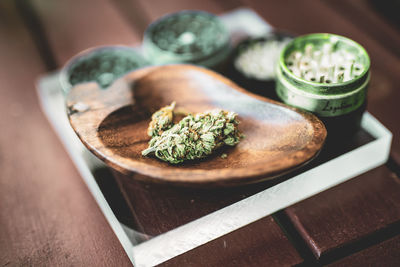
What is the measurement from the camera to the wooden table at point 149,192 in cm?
54

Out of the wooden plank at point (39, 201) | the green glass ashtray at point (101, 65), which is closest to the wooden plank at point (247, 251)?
the wooden plank at point (39, 201)

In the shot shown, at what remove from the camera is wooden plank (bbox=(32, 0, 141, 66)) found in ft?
3.21

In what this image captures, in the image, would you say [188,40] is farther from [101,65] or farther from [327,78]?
[327,78]

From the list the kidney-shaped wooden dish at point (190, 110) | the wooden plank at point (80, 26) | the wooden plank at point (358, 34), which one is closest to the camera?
the kidney-shaped wooden dish at point (190, 110)

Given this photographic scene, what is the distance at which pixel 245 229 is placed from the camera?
57 cm

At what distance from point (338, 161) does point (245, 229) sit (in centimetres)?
17

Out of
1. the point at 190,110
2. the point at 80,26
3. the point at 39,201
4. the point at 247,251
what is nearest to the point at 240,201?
the point at 247,251

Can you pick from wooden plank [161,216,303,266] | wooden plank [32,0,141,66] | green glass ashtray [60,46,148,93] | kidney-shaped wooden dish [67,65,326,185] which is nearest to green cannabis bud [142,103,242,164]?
kidney-shaped wooden dish [67,65,326,185]

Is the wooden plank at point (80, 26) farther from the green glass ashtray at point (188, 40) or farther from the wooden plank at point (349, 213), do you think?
the wooden plank at point (349, 213)

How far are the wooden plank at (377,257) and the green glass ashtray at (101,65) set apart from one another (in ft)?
1.65

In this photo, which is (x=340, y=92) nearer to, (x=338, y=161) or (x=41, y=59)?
(x=338, y=161)

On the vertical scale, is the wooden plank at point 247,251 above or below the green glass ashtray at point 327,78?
below

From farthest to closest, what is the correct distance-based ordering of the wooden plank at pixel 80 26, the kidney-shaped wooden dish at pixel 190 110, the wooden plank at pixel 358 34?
the wooden plank at pixel 80 26 → the wooden plank at pixel 358 34 → the kidney-shaped wooden dish at pixel 190 110

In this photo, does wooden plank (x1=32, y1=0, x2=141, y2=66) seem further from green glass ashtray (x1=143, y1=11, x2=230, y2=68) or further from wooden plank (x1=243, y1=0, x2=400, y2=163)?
wooden plank (x1=243, y1=0, x2=400, y2=163)
